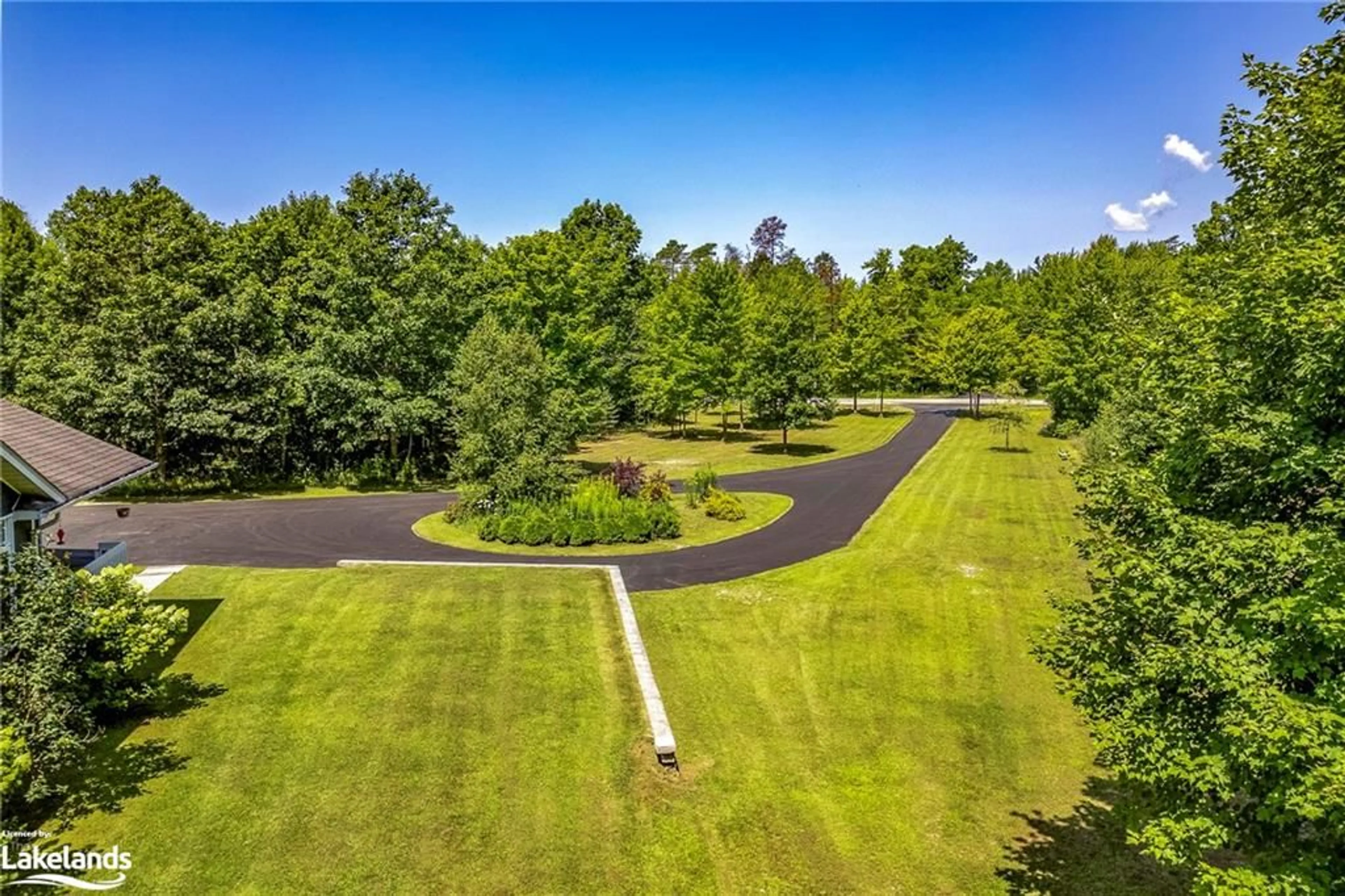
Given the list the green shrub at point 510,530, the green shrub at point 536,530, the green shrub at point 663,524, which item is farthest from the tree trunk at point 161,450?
the green shrub at point 663,524

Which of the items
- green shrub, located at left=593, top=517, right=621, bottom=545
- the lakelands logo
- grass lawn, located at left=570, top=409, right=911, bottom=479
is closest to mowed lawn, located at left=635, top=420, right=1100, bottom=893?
green shrub, located at left=593, top=517, right=621, bottom=545

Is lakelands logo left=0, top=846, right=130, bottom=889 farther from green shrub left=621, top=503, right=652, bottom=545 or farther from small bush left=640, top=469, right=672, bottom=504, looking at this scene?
small bush left=640, top=469, right=672, bottom=504

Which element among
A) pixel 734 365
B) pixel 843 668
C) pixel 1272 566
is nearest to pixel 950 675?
pixel 843 668

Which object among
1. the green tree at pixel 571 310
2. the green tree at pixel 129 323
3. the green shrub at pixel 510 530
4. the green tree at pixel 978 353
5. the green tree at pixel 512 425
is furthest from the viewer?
the green tree at pixel 978 353

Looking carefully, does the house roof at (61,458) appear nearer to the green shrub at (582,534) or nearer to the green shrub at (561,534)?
the green shrub at (561,534)

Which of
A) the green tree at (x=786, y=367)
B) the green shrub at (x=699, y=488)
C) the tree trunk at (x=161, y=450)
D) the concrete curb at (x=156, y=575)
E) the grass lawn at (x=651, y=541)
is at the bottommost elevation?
the grass lawn at (x=651, y=541)

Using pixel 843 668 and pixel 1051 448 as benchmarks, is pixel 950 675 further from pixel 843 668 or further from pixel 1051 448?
pixel 1051 448
